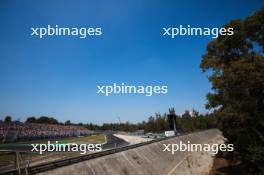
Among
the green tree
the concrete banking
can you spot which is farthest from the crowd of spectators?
the green tree

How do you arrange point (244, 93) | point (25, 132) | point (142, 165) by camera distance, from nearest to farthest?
point (244, 93) < point (142, 165) < point (25, 132)

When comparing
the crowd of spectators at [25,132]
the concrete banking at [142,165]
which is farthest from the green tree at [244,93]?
the crowd of spectators at [25,132]

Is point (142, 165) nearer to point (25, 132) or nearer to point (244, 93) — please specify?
point (244, 93)

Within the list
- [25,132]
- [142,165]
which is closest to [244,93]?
[142,165]

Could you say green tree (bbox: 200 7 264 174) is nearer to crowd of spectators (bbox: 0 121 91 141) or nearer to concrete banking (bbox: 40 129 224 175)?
concrete banking (bbox: 40 129 224 175)

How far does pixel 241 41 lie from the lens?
23.8 meters

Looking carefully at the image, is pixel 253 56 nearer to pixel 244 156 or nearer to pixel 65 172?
pixel 244 156

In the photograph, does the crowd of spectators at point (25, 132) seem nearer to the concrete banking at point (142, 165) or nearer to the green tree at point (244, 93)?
the concrete banking at point (142, 165)

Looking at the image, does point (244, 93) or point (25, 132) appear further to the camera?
point (25, 132)

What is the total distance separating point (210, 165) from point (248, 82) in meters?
22.6

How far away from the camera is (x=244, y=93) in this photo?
797 inches

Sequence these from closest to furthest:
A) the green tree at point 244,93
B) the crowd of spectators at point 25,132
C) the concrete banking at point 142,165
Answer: the green tree at point 244,93 < the concrete banking at point 142,165 < the crowd of spectators at point 25,132

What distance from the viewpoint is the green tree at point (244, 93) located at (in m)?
19.3

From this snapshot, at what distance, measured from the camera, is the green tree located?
760 inches
